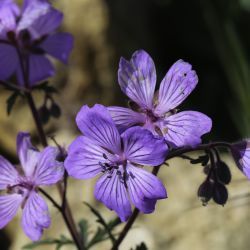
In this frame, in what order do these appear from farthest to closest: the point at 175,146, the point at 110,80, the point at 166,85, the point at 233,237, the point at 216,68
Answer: the point at 216,68 → the point at 110,80 → the point at 233,237 → the point at 166,85 → the point at 175,146

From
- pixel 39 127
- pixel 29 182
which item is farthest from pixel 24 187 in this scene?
pixel 39 127

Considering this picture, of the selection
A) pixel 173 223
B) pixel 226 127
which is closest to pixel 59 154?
pixel 173 223

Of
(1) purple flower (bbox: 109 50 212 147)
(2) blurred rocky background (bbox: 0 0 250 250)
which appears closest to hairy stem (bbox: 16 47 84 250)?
(1) purple flower (bbox: 109 50 212 147)

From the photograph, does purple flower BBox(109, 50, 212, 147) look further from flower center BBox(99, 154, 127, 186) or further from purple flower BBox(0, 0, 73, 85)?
purple flower BBox(0, 0, 73, 85)

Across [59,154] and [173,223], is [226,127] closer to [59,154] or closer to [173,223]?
[173,223]

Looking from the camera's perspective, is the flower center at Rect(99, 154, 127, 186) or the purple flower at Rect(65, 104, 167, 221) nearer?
the purple flower at Rect(65, 104, 167, 221)

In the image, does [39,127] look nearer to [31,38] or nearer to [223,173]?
[31,38]
